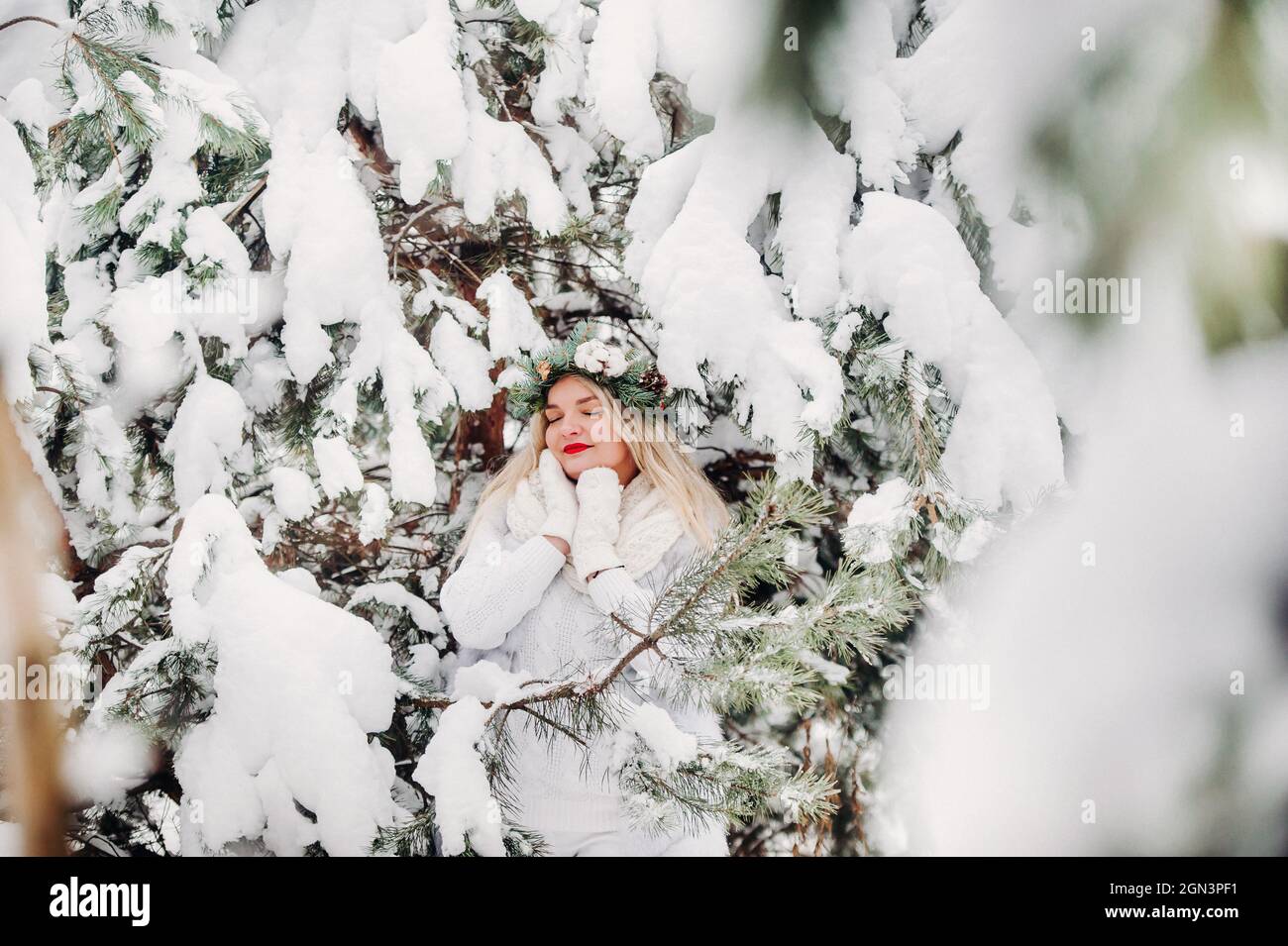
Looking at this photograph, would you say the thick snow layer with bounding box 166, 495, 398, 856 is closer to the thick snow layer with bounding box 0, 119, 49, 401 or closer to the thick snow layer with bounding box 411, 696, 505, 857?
the thick snow layer with bounding box 411, 696, 505, 857

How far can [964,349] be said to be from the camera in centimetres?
186

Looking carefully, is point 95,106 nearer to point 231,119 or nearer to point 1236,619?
point 231,119

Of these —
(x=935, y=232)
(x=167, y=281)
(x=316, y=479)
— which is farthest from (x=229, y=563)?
(x=935, y=232)

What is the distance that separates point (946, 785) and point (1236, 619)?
889mm

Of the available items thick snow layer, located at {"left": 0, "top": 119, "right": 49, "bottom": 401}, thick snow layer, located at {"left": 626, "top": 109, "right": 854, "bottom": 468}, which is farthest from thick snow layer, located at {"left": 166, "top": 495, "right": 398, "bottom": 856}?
thick snow layer, located at {"left": 626, "top": 109, "right": 854, "bottom": 468}

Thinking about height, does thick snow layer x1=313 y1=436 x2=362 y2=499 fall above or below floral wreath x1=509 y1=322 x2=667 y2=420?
below

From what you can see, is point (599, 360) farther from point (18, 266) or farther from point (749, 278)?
point (18, 266)

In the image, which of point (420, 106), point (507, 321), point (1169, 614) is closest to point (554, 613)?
point (507, 321)

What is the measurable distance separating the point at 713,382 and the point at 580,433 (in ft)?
1.77

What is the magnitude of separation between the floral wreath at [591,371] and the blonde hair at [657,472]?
0.12 feet

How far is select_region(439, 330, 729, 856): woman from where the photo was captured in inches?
88.9

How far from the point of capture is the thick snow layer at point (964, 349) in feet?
5.82

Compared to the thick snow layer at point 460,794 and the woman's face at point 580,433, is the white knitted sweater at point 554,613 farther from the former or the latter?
the thick snow layer at point 460,794

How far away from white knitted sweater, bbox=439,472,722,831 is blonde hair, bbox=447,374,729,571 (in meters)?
0.04
